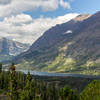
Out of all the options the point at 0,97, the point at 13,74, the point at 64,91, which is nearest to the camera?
the point at 64,91

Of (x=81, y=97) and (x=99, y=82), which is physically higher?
(x=99, y=82)

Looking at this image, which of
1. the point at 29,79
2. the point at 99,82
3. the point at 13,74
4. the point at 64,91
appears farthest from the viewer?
the point at 29,79

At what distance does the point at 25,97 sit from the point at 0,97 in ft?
268

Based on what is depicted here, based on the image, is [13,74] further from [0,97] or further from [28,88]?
[0,97]

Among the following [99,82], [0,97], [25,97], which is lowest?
[0,97]

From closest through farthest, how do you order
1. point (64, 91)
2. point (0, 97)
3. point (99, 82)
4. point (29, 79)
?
point (64, 91)
point (99, 82)
point (29, 79)
point (0, 97)

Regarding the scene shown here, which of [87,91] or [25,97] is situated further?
[25,97]

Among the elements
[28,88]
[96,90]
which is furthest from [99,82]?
[28,88]

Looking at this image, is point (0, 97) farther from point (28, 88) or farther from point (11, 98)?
point (11, 98)

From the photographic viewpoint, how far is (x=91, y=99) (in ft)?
142

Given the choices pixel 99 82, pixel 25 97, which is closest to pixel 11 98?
pixel 25 97

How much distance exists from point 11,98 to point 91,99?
36.9 meters

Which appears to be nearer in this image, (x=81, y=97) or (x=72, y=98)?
(x=72, y=98)

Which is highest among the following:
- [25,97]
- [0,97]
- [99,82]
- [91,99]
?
[99,82]
